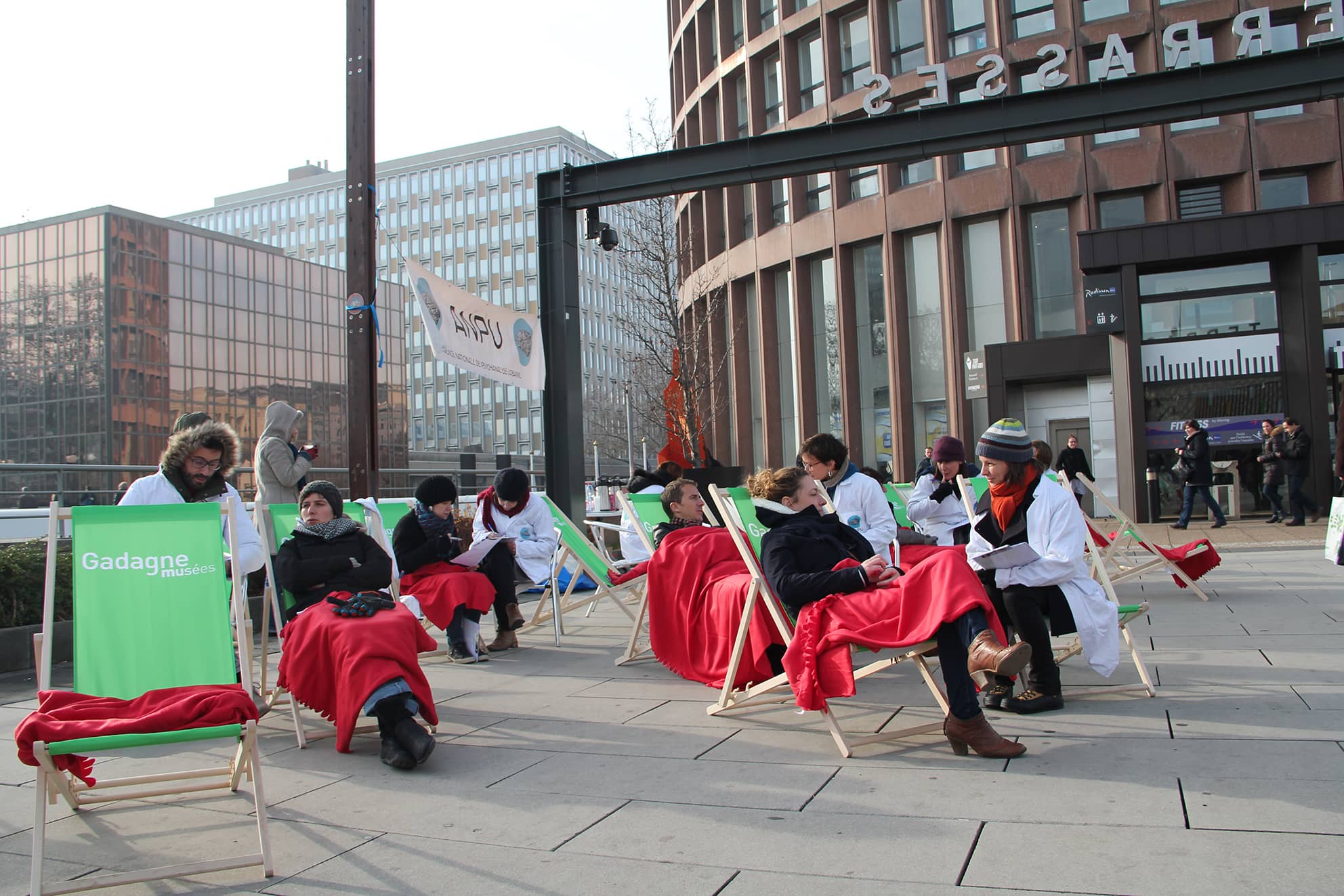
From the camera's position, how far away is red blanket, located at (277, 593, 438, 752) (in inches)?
165

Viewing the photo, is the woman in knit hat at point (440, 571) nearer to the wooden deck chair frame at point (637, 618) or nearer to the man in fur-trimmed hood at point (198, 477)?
the wooden deck chair frame at point (637, 618)

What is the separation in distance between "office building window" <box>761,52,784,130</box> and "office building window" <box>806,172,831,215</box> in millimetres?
2255

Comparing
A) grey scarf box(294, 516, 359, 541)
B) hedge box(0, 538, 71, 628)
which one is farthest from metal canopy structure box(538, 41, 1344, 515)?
grey scarf box(294, 516, 359, 541)

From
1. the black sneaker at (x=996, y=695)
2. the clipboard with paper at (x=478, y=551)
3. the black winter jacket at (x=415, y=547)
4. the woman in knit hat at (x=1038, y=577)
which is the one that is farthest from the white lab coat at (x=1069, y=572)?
the black winter jacket at (x=415, y=547)

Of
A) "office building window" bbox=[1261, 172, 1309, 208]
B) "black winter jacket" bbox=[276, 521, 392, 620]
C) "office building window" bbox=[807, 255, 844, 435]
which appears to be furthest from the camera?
"office building window" bbox=[807, 255, 844, 435]

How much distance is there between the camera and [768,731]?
4570 mm

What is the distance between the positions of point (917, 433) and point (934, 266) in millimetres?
3794

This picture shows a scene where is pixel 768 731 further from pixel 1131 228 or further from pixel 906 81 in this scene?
pixel 906 81

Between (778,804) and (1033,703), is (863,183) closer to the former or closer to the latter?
(1033,703)

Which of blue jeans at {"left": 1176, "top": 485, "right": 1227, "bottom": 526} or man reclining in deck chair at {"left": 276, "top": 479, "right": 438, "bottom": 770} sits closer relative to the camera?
man reclining in deck chair at {"left": 276, "top": 479, "right": 438, "bottom": 770}

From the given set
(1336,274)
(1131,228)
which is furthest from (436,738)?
(1336,274)

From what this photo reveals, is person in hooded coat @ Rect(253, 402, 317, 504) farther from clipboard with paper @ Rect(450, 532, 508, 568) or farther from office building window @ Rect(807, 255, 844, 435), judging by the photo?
office building window @ Rect(807, 255, 844, 435)

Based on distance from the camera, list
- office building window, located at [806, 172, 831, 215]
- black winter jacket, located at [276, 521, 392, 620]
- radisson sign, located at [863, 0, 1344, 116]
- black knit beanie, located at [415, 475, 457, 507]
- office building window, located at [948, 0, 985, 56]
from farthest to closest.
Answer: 1. office building window, located at [806, 172, 831, 215]
2. office building window, located at [948, 0, 985, 56]
3. radisson sign, located at [863, 0, 1344, 116]
4. black knit beanie, located at [415, 475, 457, 507]
5. black winter jacket, located at [276, 521, 392, 620]

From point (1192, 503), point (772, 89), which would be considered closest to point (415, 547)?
point (1192, 503)
